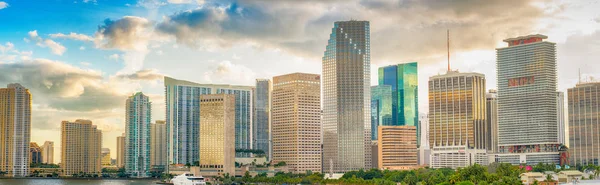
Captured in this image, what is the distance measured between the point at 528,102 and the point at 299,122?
181 feet

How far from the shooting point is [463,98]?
192 meters

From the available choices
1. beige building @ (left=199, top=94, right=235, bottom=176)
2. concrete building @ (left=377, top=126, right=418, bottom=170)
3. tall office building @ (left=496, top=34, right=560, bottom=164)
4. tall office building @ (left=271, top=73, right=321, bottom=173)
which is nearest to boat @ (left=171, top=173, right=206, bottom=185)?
beige building @ (left=199, top=94, right=235, bottom=176)

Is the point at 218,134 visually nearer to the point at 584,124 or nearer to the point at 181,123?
the point at 181,123

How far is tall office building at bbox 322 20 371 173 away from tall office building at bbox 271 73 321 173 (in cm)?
372

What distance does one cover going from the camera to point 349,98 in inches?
6860

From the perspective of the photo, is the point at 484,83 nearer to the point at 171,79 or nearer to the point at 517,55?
the point at 517,55

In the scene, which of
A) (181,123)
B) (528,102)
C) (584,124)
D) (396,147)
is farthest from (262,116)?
(584,124)

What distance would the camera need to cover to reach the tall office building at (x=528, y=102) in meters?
180

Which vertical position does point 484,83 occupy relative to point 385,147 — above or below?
above

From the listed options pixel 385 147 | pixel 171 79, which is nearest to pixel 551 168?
pixel 385 147

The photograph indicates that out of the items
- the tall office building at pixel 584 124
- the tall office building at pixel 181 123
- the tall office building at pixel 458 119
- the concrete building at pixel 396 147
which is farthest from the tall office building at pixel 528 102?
the tall office building at pixel 181 123

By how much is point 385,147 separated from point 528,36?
43.5 meters

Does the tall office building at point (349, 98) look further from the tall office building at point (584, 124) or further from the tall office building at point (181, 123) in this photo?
the tall office building at point (584, 124)

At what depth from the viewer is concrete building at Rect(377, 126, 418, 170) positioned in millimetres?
175875
